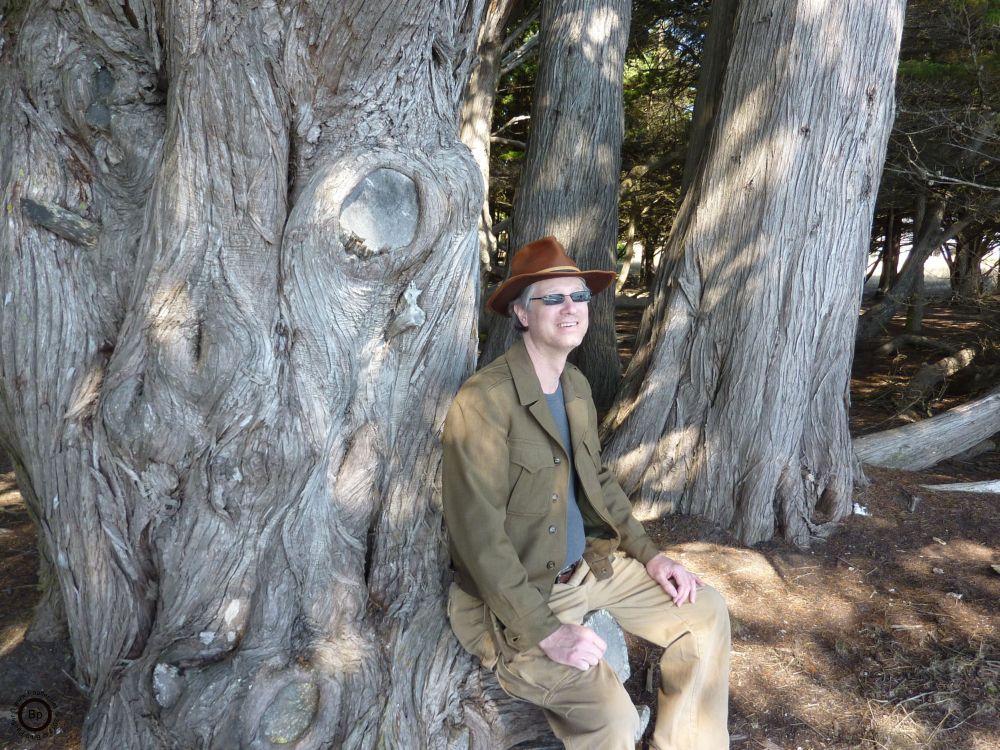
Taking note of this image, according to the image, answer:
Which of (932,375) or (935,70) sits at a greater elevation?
(935,70)

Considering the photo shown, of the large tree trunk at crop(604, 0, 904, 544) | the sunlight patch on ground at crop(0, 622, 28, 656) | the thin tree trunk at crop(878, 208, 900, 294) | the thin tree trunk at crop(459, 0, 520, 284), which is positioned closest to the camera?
the sunlight patch on ground at crop(0, 622, 28, 656)

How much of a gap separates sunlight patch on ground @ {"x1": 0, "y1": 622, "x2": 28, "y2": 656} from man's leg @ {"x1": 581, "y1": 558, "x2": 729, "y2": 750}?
99.8 inches

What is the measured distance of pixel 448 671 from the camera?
9.48 feet

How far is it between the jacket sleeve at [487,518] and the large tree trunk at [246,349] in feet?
1.15

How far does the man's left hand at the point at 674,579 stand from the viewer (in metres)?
→ 3.01

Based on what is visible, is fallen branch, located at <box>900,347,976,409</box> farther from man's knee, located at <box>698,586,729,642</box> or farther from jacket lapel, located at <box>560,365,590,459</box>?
jacket lapel, located at <box>560,365,590,459</box>

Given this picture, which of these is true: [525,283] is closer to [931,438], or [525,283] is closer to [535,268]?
[535,268]

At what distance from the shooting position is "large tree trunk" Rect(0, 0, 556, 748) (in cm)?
265

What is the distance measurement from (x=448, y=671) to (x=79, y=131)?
7.81ft

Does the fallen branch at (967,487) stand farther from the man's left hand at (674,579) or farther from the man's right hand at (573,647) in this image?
the man's right hand at (573,647)

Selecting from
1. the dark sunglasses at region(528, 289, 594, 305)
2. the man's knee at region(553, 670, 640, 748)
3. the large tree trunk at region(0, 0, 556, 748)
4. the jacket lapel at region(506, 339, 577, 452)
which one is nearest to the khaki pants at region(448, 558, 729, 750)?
the man's knee at region(553, 670, 640, 748)

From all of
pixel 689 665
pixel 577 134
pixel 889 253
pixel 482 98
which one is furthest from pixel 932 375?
pixel 689 665

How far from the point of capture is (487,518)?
8.57 feet

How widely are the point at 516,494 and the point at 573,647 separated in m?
0.56
